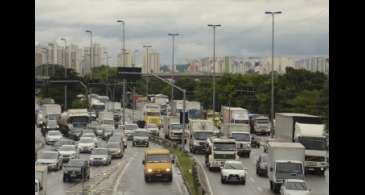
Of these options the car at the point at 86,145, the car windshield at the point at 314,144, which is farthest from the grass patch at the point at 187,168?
the car windshield at the point at 314,144

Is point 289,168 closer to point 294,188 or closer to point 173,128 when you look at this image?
point 294,188

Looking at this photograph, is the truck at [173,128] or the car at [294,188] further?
the truck at [173,128]

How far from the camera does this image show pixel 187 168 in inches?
1512

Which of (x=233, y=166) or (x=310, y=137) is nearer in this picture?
(x=233, y=166)

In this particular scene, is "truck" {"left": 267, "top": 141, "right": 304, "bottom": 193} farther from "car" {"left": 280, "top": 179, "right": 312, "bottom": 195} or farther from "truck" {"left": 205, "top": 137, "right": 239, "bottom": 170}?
"truck" {"left": 205, "top": 137, "right": 239, "bottom": 170}

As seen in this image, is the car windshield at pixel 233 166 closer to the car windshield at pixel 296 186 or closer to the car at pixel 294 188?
the car at pixel 294 188

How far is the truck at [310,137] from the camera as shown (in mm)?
37031

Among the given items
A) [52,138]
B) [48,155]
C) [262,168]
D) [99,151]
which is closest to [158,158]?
[262,168]

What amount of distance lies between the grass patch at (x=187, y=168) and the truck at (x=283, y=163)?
3.41 meters

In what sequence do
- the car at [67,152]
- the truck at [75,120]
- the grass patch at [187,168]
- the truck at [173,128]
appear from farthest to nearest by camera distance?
1. the truck at [75,120]
2. the truck at [173,128]
3. the car at [67,152]
4. the grass patch at [187,168]

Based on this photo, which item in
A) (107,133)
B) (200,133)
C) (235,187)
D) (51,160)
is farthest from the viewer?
(107,133)

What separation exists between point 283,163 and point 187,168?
825 centimetres
